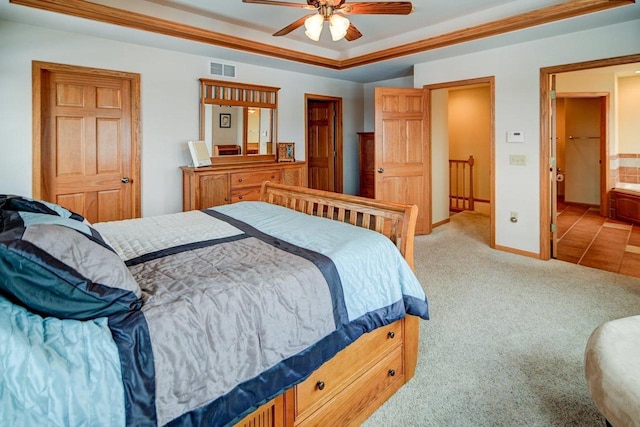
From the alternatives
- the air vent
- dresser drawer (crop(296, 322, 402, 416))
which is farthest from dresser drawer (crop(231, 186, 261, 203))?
dresser drawer (crop(296, 322, 402, 416))

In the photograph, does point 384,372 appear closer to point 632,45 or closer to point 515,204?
point 515,204

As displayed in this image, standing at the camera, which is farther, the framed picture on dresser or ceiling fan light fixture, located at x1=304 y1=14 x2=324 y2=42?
the framed picture on dresser

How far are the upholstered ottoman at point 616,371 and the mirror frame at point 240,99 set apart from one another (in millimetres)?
4281

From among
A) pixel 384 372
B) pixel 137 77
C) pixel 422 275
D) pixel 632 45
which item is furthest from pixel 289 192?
pixel 632 45

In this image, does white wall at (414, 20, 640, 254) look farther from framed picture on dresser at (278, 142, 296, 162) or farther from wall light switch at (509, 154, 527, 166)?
framed picture on dresser at (278, 142, 296, 162)

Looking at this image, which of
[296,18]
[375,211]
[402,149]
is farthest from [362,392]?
[402,149]

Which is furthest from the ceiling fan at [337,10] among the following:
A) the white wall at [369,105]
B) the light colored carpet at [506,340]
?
the white wall at [369,105]

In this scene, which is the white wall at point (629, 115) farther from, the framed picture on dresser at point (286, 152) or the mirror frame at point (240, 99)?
the mirror frame at point (240, 99)

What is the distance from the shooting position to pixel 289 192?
9.36 ft

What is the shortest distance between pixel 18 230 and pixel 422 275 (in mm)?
3330

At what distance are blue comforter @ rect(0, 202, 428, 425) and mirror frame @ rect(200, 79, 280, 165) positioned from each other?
9.79 feet

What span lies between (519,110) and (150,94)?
428 cm

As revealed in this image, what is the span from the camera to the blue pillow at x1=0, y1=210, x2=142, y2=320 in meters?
0.97

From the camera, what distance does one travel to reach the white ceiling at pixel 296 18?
3.43m
